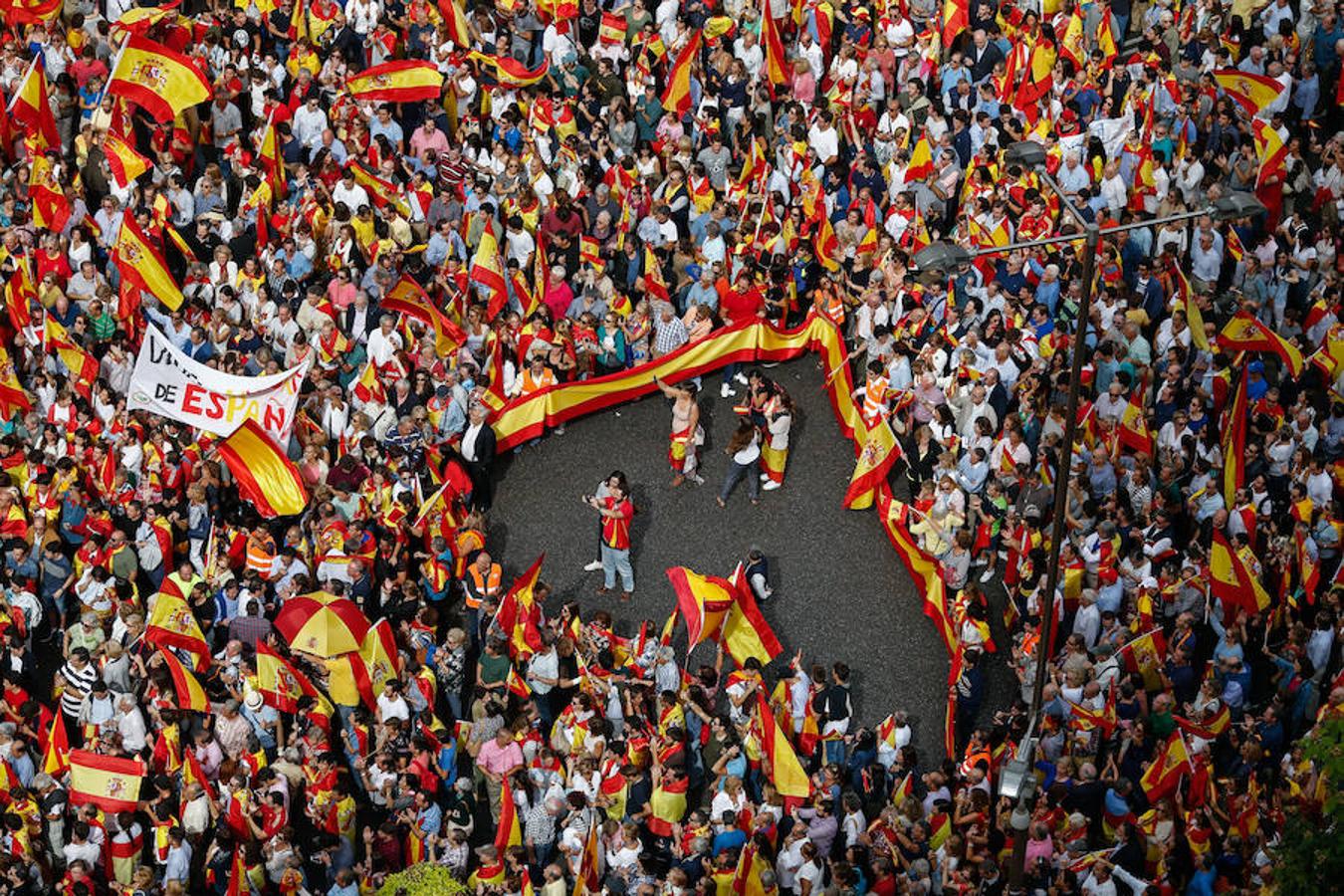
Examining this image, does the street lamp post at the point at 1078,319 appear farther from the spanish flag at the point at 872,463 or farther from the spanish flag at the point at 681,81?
the spanish flag at the point at 681,81

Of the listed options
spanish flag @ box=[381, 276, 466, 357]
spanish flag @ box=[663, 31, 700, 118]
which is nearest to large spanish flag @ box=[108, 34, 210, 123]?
spanish flag @ box=[381, 276, 466, 357]

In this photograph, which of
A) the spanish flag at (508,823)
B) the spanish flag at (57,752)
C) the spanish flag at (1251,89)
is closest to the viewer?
the spanish flag at (508,823)

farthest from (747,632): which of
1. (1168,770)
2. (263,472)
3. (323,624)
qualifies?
(263,472)

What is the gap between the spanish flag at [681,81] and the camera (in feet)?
96.5

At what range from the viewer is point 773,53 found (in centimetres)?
2970

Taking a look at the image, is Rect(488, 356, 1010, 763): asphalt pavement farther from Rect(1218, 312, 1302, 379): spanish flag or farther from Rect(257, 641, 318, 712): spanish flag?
Rect(1218, 312, 1302, 379): spanish flag

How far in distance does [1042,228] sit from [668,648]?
23.2ft

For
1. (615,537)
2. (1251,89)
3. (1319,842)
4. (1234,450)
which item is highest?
(1251,89)

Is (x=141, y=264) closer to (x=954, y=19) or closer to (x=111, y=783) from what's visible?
(x=111, y=783)

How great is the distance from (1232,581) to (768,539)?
16.6 feet

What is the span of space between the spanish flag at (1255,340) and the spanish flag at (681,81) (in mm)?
7667

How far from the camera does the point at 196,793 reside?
2120 cm

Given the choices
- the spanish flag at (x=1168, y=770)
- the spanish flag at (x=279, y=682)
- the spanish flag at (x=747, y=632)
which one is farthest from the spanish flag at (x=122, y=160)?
the spanish flag at (x=1168, y=770)

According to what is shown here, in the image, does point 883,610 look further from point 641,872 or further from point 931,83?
point 931,83
